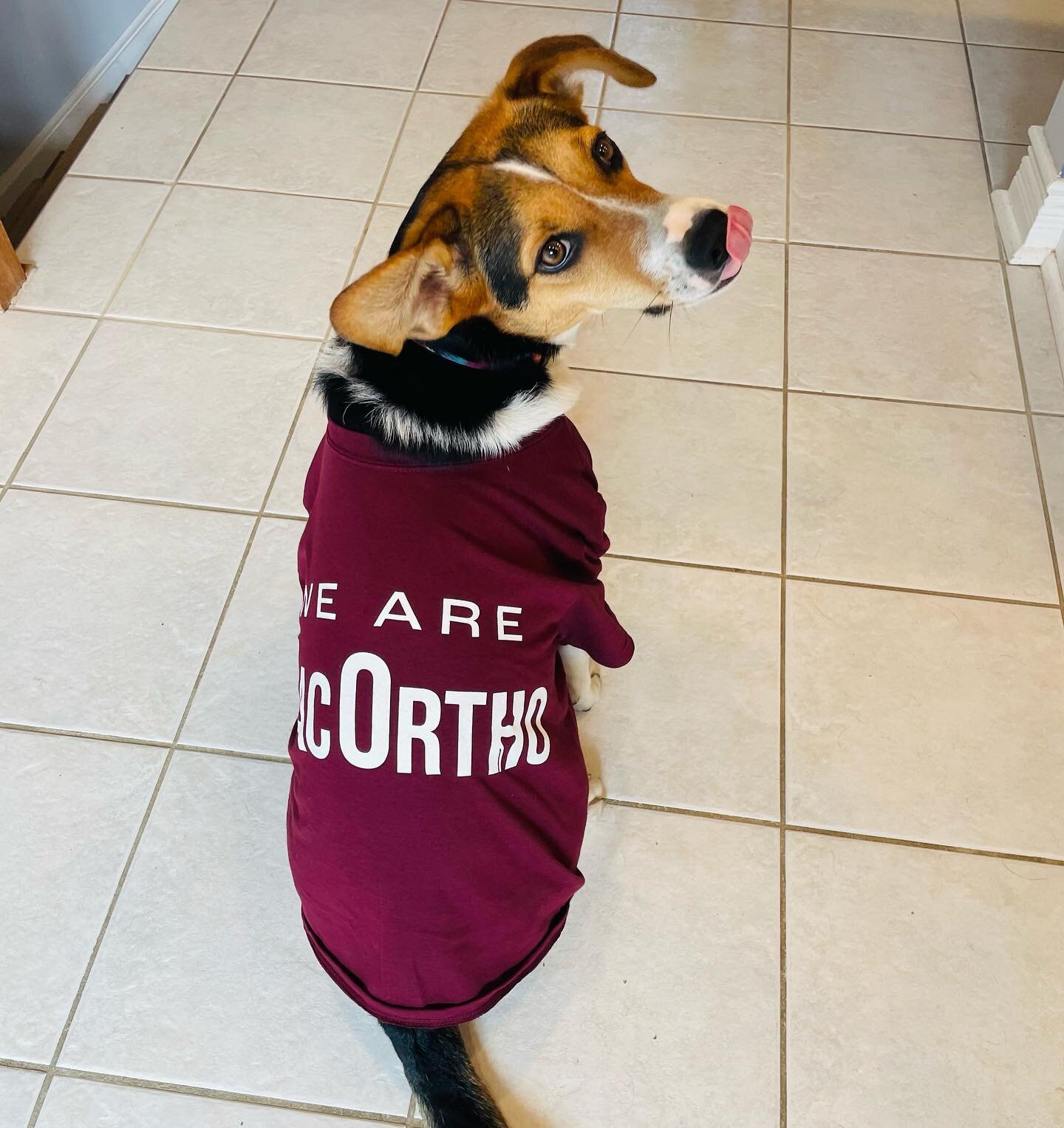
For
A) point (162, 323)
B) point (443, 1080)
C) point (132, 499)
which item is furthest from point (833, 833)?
point (162, 323)

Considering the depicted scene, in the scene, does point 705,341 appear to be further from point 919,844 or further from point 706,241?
point 919,844

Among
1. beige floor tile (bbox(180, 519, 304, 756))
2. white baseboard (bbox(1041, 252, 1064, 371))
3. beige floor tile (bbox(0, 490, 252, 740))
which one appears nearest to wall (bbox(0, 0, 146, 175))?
beige floor tile (bbox(0, 490, 252, 740))

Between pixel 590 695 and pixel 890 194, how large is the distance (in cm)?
178

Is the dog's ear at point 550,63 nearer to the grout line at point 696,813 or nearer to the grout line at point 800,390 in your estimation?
the grout line at point 800,390

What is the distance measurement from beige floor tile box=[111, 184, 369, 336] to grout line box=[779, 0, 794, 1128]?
3.72ft

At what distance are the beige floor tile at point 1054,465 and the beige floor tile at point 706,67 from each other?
4.18ft

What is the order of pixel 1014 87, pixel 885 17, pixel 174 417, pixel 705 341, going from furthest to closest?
pixel 885 17 < pixel 1014 87 < pixel 705 341 < pixel 174 417

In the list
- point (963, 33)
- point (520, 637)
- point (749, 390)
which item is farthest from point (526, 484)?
point (963, 33)

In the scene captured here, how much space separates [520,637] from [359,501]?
28cm

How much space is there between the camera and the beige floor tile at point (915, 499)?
203 cm

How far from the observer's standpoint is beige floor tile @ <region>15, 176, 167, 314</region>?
2.53 metres

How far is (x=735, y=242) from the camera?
1450 millimetres

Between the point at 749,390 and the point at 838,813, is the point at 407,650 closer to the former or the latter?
the point at 838,813

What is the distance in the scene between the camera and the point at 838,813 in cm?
175
